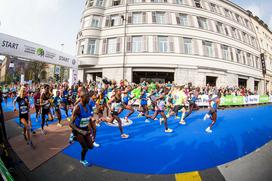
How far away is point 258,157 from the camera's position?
343cm

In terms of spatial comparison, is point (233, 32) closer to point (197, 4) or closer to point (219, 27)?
point (219, 27)

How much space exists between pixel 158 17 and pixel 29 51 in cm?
1665

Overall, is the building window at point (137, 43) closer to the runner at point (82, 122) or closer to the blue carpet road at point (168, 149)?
the blue carpet road at point (168, 149)

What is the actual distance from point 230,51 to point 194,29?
306 inches

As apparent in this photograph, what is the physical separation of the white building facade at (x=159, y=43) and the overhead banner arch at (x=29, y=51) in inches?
267

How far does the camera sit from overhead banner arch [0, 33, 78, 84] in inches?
321

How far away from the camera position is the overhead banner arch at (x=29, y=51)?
26.8 ft

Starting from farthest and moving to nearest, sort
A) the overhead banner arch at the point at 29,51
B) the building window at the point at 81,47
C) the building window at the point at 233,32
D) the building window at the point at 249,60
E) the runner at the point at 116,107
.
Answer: the building window at the point at 249,60
the building window at the point at 233,32
the building window at the point at 81,47
the overhead banner arch at the point at 29,51
the runner at the point at 116,107

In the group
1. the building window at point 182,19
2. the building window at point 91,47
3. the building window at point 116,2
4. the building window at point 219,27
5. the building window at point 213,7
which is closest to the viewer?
the building window at point 182,19

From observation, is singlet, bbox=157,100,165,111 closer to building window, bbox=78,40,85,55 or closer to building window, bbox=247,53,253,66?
building window, bbox=78,40,85,55

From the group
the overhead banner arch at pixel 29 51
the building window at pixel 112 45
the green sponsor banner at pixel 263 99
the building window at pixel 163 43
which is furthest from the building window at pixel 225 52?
the overhead banner arch at pixel 29 51

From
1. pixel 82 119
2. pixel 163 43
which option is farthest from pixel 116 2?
pixel 82 119

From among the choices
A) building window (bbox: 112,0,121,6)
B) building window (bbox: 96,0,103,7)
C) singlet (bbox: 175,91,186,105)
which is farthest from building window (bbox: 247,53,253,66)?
building window (bbox: 96,0,103,7)

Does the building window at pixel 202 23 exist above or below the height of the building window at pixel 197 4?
below
